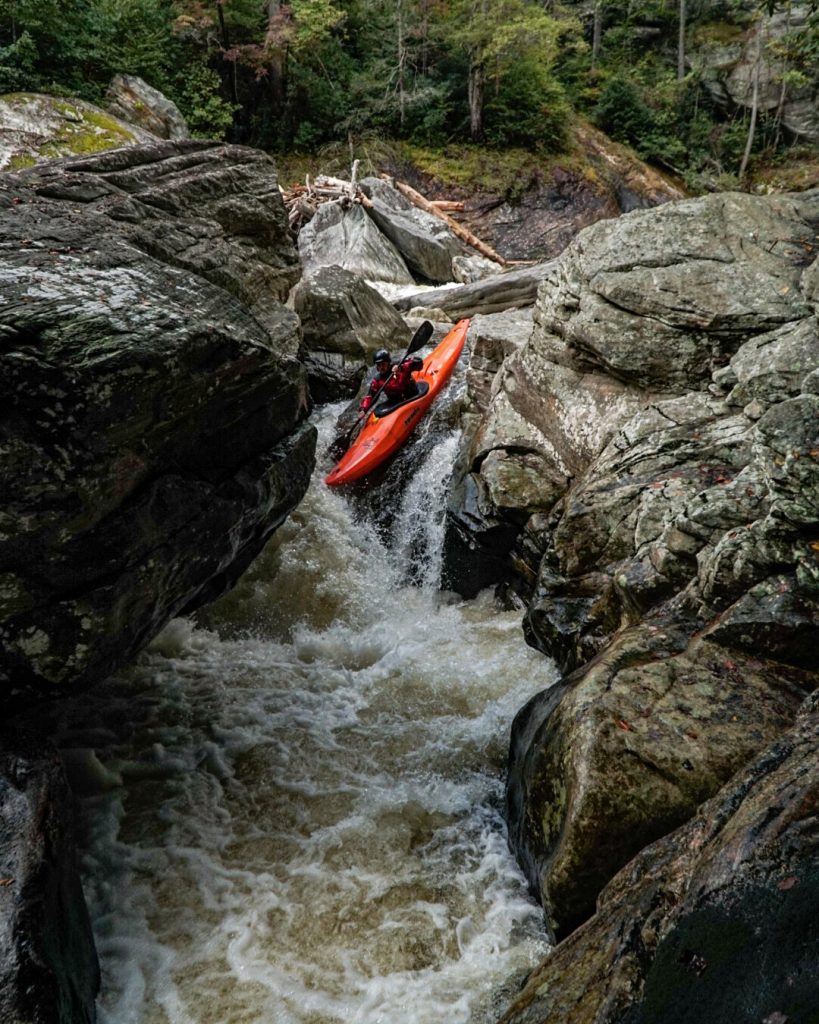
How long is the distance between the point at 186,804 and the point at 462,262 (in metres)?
15.4

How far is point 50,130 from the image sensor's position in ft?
39.6

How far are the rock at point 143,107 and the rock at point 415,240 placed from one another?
495 centimetres

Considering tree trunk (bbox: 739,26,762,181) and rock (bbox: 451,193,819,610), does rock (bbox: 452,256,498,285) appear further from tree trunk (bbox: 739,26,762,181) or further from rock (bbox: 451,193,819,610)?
tree trunk (bbox: 739,26,762,181)

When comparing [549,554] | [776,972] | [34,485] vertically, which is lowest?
[549,554]

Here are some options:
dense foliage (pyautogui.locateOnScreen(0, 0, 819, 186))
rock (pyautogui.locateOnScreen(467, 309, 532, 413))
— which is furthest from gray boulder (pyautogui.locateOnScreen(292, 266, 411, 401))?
dense foliage (pyautogui.locateOnScreen(0, 0, 819, 186))

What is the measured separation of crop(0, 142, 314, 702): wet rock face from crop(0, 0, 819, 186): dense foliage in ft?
47.1

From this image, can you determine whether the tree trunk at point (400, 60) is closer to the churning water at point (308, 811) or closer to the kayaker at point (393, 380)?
the kayaker at point (393, 380)

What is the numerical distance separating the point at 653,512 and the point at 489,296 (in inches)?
373

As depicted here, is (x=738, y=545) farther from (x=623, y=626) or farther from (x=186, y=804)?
(x=186, y=804)

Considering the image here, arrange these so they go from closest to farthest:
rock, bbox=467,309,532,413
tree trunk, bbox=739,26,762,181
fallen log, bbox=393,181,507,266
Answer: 1. rock, bbox=467,309,532,413
2. fallen log, bbox=393,181,507,266
3. tree trunk, bbox=739,26,762,181

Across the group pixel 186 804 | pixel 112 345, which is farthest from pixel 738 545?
pixel 186 804

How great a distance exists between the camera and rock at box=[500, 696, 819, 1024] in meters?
1.78

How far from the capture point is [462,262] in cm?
1702

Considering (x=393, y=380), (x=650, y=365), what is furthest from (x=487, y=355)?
(x=650, y=365)
